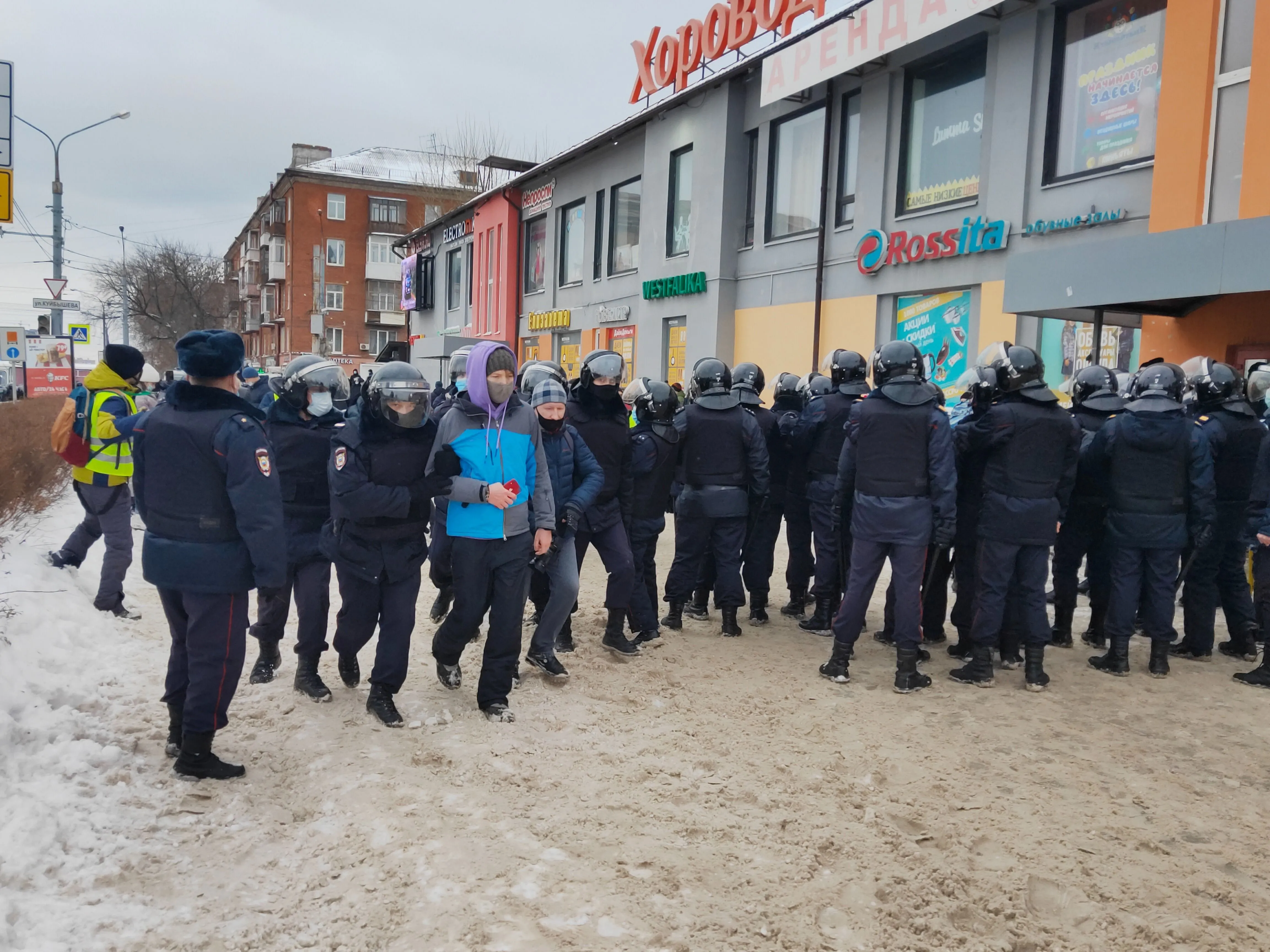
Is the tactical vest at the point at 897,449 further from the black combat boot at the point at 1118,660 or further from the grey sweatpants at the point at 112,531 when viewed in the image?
the grey sweatpants at the point at 112,531

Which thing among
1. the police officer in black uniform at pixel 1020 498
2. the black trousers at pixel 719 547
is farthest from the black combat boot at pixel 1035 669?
the black trousers at pixel 719 547

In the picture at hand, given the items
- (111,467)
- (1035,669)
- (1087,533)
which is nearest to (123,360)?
(111,467)

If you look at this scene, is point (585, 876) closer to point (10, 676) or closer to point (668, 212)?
point (10, 676)

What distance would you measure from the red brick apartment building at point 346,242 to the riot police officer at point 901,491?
58497 millimetres

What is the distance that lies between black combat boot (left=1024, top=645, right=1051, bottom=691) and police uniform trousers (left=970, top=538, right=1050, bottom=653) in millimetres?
41

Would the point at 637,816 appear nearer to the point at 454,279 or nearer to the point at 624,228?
the point at 624,228

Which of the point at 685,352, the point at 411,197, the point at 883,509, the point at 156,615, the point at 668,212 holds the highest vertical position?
the point at 411,197

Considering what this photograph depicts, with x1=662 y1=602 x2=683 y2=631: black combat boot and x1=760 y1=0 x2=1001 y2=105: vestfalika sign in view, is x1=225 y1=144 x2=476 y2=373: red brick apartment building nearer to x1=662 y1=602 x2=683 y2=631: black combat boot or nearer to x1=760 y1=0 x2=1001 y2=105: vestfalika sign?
x1=760 y1=0 x2=1001 y2=105: vestfalika sign

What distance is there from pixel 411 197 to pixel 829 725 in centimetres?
6498

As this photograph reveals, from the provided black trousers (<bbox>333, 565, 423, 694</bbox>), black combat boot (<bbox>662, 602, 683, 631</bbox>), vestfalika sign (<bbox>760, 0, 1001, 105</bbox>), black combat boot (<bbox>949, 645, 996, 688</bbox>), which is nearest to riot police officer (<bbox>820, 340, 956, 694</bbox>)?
black combat boot (<bbox>949, 645, 996, 688</bbox>)

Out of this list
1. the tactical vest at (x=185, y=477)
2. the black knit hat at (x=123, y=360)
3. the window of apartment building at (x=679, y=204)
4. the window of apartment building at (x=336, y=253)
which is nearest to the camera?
the tactical vest at (x=185, y=477)

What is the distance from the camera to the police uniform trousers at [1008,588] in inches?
240

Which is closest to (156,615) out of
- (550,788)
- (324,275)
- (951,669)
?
(550,788)

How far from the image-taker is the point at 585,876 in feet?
11.7
